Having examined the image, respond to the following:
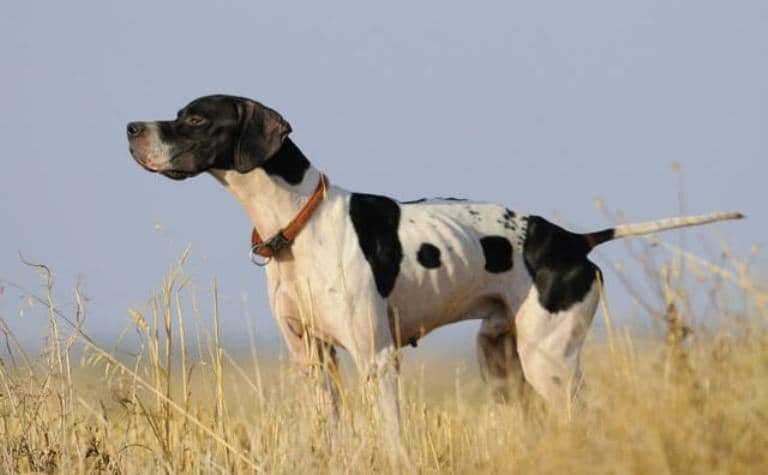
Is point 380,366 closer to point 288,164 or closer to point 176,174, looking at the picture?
point 288,164

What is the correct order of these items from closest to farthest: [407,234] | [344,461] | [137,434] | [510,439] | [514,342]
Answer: [510,439] < [344,461] < [137,434] < [407,234] < [514,342]

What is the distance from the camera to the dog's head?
7.26 metres

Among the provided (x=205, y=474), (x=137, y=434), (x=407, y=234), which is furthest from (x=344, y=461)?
(x=407, y=234)

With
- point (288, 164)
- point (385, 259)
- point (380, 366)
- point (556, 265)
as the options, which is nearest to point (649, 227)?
point (556, 265)

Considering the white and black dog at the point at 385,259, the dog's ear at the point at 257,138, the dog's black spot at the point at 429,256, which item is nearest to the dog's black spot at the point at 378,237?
the white and black dog at the point at 385,259

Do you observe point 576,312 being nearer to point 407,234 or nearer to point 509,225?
point 509,225

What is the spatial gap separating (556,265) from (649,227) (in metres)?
0.60

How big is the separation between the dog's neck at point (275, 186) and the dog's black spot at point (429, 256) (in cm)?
74

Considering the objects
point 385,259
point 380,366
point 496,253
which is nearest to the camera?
point 380,366

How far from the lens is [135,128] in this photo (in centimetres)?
729

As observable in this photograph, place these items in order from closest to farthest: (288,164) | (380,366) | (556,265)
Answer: (380,366) < (288,164) < (556,265)

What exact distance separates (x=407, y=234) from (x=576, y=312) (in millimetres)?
1133

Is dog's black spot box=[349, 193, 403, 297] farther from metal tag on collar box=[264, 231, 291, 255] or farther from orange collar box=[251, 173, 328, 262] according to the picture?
metal tag on collar box=[264, 231, 291, 255]

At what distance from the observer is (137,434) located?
23.2 ft
